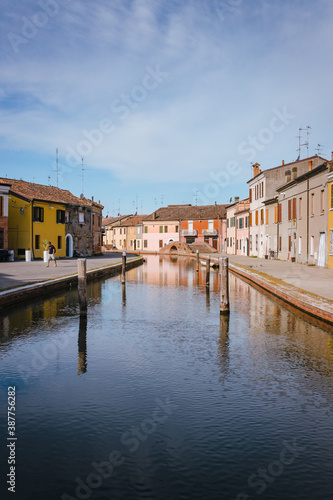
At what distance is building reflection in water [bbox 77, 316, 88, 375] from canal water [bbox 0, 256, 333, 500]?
0.04 metres

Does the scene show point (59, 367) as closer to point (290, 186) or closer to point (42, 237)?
point (290, 186)

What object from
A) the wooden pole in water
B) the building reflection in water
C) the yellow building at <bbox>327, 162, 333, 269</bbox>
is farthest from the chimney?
the building reflection in water

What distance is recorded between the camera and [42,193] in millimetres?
47875

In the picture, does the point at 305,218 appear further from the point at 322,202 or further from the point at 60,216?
the point at 60,216

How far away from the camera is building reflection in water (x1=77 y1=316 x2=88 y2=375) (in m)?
8.68

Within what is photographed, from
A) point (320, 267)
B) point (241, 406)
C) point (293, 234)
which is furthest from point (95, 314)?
point (293, 234)

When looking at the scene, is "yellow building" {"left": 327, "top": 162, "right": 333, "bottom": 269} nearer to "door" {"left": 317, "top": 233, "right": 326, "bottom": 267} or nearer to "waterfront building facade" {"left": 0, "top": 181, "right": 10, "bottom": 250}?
"door" {"left": 317, "top": 233, "right": 326, "bottom": 267}

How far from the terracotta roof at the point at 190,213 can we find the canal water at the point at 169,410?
73.7 meters

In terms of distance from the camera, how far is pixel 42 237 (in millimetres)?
45188

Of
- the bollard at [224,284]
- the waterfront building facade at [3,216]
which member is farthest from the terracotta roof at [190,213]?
the bollard at [224,284]

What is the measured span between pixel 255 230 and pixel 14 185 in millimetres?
27461

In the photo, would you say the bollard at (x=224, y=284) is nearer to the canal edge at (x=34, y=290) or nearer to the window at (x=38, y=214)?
the canal edge at (x=34, y=290)

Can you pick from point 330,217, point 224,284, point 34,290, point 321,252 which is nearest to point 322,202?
point 330,217

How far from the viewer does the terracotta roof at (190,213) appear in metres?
86.5
